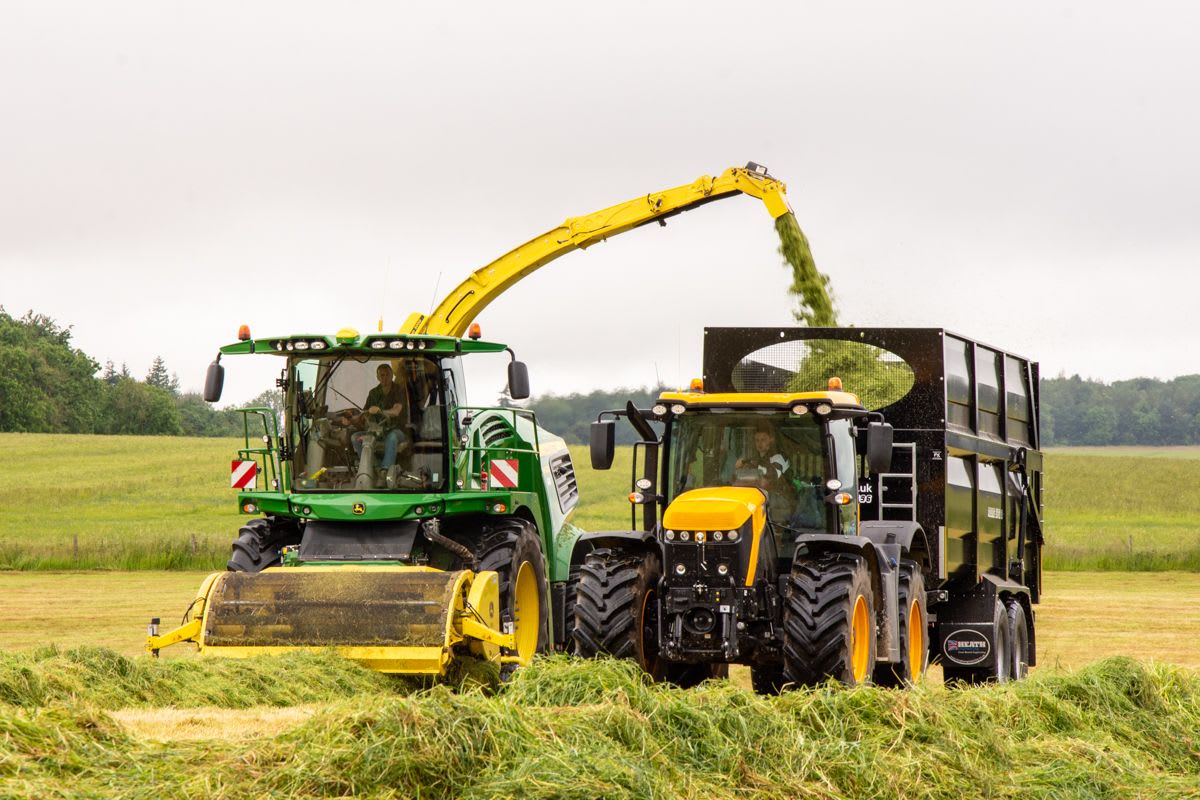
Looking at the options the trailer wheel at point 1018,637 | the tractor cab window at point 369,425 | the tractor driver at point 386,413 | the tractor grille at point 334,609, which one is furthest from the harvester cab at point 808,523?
the tractor driver at point 386,413

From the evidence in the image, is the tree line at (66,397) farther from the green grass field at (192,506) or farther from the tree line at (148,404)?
the green grass field at (192,506)

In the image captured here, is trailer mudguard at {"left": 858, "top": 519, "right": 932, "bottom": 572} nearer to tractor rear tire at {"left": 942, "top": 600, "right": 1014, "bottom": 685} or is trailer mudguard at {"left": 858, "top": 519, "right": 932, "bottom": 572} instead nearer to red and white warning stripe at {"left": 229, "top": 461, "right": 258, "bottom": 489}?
tractor rear tire at {"left": 942, "top": 600, "right": 1014, "bottom": 685}

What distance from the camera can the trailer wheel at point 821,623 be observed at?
932cm

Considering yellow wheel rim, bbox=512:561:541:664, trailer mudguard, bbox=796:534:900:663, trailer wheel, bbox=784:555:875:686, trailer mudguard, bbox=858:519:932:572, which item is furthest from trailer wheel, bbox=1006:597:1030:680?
trailer wheel, bbox=784:555:875:686

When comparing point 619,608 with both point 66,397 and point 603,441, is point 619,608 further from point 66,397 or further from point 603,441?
point 66,397

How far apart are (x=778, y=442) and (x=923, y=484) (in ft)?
8.28

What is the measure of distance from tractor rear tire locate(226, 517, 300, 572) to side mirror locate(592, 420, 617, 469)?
9.65 ft

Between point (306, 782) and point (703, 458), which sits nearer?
point (306, 782)

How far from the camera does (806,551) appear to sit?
9.89 meters

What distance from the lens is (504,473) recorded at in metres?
12.5

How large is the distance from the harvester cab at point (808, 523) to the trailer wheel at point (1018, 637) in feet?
0.99

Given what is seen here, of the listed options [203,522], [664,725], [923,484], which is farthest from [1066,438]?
[664,725]

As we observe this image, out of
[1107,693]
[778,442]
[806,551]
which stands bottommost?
[1107,693]

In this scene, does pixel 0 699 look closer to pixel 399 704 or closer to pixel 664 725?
pixel 399 704
